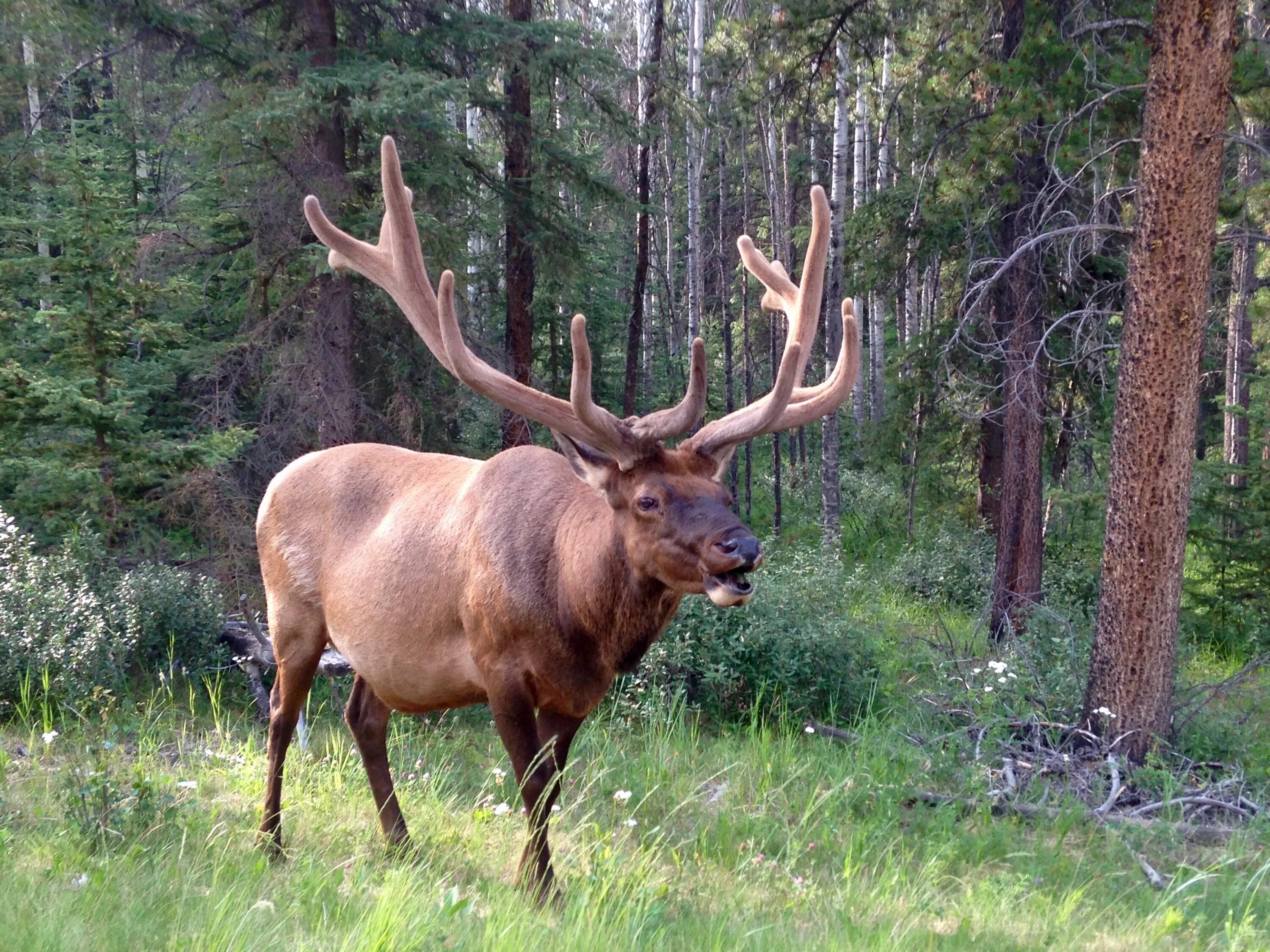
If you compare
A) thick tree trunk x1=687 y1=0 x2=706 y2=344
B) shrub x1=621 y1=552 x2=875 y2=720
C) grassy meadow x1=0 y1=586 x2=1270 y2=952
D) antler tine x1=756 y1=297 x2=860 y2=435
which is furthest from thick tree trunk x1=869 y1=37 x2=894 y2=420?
antler tine x1=756 y1=297 x2=860 y2=435

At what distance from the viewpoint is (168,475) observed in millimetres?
9641

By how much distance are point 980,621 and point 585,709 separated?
22.3 ft

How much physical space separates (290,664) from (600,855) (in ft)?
6.02

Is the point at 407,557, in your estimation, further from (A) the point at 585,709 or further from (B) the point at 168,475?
(B) the point at 168,475

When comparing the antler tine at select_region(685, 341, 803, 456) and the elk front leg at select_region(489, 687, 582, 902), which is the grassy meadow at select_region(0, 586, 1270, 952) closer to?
the elk front leg at select_region(489, 687, 582, 902)

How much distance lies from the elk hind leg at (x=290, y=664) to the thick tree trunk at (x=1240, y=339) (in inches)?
543

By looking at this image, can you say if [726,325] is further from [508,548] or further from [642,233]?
[508,548]

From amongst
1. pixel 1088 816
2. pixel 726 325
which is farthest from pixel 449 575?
pixel 726 325

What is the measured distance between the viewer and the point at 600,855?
4.27 metres

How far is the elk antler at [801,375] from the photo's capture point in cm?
417

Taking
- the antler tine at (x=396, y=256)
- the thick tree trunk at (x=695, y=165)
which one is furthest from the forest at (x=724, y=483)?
the thick tree trunk at (x=695, y=165)

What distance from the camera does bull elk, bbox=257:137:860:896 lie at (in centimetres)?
400

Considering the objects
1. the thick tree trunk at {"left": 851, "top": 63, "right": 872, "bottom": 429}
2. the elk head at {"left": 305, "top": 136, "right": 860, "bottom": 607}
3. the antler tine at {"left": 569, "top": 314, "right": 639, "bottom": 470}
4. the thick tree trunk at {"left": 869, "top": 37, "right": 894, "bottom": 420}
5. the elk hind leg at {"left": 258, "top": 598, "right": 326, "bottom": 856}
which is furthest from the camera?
the thick tree trunk at {"left": 869, "top": 37, "right": 894, "bottom": 420}

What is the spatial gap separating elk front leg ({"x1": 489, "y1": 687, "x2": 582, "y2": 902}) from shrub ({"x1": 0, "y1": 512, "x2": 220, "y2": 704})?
12.2 feet
